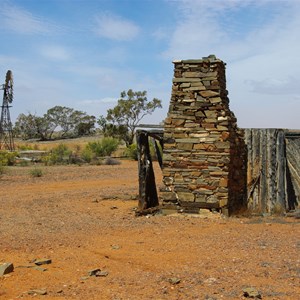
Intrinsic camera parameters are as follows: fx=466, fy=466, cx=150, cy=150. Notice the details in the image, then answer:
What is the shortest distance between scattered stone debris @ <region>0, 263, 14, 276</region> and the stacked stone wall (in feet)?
16.3

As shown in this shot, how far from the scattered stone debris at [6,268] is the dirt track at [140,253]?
0.28ft

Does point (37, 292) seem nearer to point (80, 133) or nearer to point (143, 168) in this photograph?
point (143, 168)

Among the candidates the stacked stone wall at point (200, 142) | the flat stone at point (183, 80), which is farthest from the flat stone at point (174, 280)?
the flat stone at point (183, 80)

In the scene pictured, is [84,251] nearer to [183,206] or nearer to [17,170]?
[183,206]

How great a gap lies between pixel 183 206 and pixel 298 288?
5.12m

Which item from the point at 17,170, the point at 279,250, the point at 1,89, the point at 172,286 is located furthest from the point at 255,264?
the point at 1,89

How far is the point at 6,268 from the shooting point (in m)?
6.04

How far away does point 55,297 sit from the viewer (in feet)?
17.1

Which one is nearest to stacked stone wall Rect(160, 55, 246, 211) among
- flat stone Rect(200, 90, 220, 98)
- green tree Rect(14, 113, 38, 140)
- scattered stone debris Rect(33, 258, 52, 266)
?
flat stone Rect(200, 90, 220, 98)

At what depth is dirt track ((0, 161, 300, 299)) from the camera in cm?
552

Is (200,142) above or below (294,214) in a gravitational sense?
above

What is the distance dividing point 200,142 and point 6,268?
18.0ft

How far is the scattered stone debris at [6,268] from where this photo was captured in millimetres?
5986

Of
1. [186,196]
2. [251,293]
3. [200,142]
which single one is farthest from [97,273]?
[200,142]
